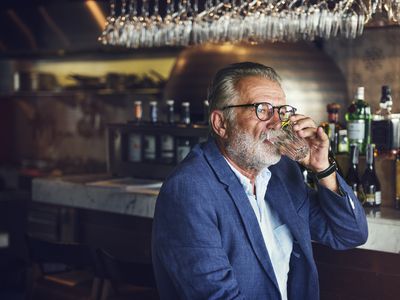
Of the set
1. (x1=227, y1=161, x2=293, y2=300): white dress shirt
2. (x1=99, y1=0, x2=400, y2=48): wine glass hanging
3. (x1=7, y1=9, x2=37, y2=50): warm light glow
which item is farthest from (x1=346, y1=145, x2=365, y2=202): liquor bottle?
(x1=7, y1=9, x2=37, y2=50): warm light glow

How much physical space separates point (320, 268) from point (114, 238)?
53.1 inches

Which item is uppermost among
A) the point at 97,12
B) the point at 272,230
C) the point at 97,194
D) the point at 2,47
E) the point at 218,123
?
the point at 97,12

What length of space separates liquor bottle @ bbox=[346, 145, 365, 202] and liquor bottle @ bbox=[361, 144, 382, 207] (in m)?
0.02

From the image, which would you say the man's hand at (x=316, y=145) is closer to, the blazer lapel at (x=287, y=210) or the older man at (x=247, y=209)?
the older man at (x=247, y=209)

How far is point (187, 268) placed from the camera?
210 centimetres

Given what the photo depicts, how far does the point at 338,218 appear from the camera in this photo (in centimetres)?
243

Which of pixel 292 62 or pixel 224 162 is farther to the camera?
pixel 292 62

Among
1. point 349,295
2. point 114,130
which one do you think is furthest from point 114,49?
point 349,295

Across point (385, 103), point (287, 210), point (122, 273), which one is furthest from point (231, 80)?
point (385, 103)

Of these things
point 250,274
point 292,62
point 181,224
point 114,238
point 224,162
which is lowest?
point 114,238

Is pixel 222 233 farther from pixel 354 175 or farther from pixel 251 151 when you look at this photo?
pixel 354 175

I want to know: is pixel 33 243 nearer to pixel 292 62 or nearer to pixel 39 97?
pixel 292 62

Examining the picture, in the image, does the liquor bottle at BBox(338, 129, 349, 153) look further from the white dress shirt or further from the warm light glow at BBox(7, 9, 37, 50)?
the warm light glow at BBox(7, 9, 37, 50)

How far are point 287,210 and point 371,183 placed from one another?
913 millimetres
